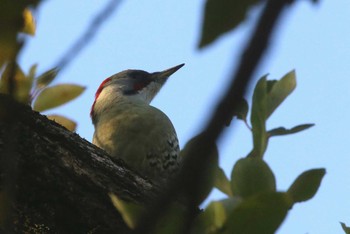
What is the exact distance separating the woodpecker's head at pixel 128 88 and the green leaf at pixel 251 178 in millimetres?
4193

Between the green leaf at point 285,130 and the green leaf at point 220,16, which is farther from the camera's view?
the green leaf at point 285,130

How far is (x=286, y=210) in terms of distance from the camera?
1133 millimetres

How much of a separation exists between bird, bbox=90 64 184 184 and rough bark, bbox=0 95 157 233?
3.27 feet

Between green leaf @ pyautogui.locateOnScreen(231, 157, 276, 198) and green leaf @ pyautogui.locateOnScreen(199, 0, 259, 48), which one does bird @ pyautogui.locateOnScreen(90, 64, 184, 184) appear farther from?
green leaf @ pyautogui.locateOnScreen(199, 0, 259, 48)

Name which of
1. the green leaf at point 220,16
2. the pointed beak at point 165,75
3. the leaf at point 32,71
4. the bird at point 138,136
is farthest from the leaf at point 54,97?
the pointed beak at point 165,75

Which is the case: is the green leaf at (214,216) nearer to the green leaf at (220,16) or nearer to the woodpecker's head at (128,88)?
the green leaf at (220,16)

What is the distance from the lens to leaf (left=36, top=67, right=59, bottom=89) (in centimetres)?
134

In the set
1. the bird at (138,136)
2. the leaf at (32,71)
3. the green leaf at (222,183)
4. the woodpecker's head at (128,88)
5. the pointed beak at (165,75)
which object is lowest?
the green leaf at (222,183)

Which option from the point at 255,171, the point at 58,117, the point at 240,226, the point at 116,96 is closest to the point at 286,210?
the point at 240,226

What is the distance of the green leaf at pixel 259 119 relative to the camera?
1.48 metres

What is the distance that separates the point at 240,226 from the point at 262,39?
55 cm

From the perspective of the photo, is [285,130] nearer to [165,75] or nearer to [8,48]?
[8,48]

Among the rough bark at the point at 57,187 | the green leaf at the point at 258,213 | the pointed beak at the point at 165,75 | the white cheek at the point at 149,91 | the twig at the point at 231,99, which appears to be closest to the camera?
the twig at the point at 231,99

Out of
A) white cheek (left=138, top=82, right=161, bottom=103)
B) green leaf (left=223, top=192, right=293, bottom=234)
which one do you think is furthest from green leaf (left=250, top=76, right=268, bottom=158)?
white cheek (left=138, top=82, right=161, bottom=103)
